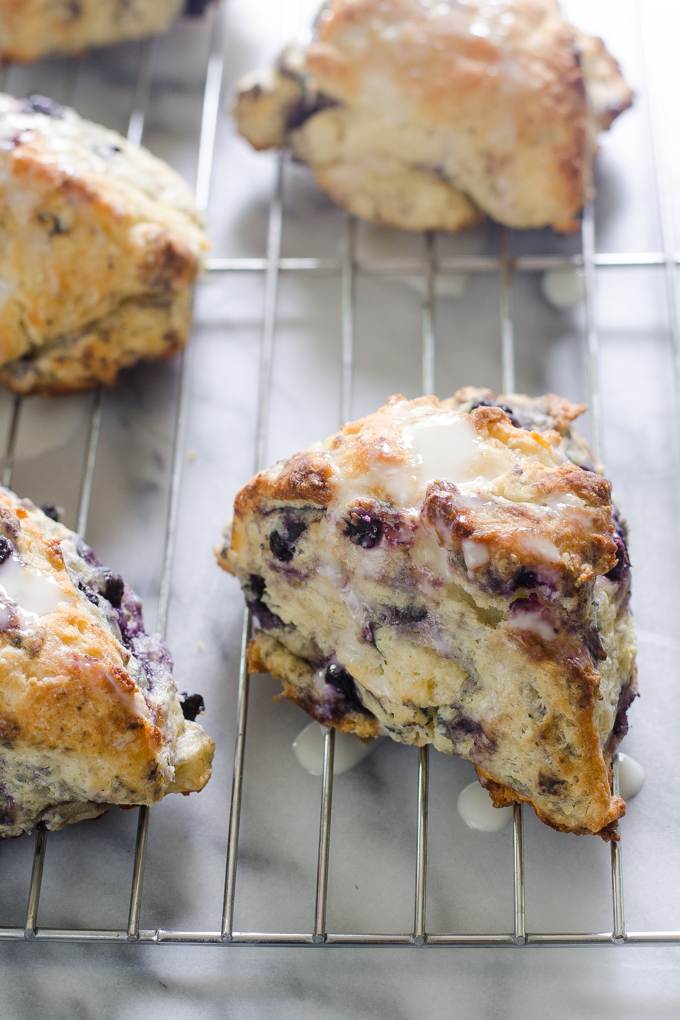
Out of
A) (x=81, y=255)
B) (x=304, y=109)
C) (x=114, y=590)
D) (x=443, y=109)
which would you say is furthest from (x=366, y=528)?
(x=304, y=109)

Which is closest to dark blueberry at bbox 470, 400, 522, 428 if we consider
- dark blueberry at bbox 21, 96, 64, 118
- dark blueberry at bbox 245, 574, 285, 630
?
dark blueberry at bbox 245, 574, 285, 630

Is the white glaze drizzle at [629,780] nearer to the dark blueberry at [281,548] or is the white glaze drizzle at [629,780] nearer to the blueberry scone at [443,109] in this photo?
the dark blueberry at [281,548]

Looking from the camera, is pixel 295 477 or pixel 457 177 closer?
pixel 295 477

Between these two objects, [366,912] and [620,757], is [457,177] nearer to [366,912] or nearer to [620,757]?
[620,757]

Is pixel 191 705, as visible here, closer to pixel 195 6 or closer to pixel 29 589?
pixel 29 589

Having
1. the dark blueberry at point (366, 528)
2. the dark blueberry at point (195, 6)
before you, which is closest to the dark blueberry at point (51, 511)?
the dark blueberry at point (366, 528)

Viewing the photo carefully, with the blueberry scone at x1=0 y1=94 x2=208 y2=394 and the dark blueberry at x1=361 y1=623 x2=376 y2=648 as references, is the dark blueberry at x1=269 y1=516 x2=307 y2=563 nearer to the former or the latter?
the dark blueberry at x1=361 y1=623 x2=376 y2=648

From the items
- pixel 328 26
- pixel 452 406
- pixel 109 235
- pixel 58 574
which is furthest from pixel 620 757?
pixel 328 26

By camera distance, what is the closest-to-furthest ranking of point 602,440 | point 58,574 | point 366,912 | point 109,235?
point 58,574
point 366,912
point 109,235
point 602,440
